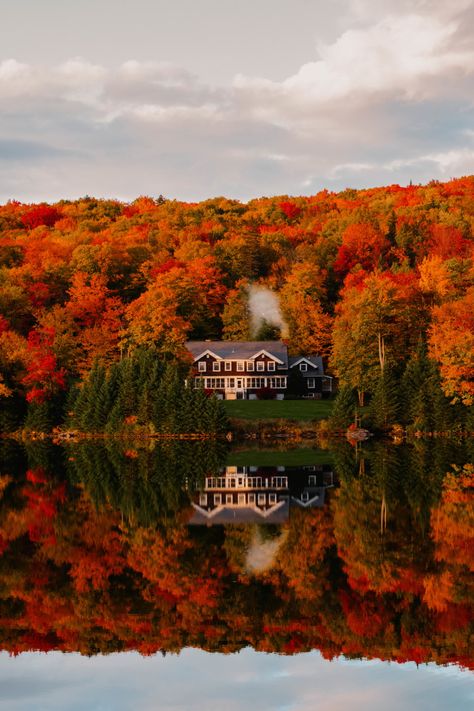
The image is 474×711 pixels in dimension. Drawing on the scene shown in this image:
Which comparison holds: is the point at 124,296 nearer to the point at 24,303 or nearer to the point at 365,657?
the point at 24,303

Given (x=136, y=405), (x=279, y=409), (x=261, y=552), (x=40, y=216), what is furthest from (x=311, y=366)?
(x=40, y=216)

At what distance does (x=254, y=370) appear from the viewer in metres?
89.9

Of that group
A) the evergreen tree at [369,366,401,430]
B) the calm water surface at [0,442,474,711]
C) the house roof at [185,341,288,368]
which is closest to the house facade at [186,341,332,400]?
the house roof at [185,341,288,368]

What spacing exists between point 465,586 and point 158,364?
181 ft

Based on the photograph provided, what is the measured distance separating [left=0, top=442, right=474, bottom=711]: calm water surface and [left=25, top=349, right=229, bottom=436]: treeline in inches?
1219

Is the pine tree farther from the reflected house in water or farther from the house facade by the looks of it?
the reflected house in water

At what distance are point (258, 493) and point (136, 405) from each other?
117ft

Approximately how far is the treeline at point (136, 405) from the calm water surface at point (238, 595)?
102ft

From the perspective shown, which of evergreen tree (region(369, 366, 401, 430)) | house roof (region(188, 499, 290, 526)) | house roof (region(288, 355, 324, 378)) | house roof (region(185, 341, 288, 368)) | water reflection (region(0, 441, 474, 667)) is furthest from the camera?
house roof (region(288, 355, 324, 378))

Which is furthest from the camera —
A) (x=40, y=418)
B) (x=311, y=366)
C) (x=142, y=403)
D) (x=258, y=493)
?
(x=311, y=366)

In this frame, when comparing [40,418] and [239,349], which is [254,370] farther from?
[40,418]

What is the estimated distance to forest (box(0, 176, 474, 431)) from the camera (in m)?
70.4

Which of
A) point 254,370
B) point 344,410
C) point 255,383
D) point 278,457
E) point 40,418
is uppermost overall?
point 254,370

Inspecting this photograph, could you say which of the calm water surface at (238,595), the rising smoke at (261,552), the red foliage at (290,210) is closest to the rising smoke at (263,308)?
the red foliage at (290,210)
